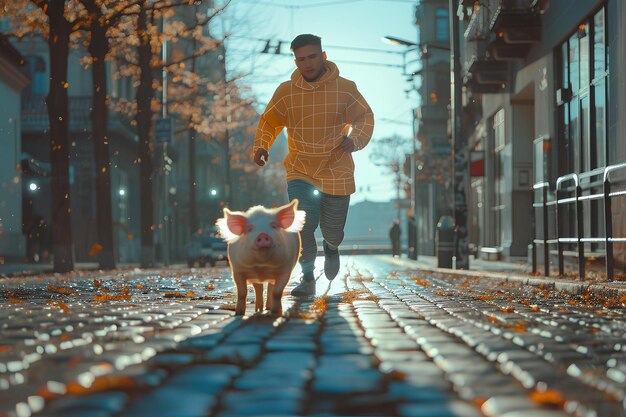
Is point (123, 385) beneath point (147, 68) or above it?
beneath

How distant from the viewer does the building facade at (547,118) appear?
50.8 feet

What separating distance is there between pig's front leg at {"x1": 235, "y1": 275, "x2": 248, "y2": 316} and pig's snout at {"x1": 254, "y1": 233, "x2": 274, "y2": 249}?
1.64 ft

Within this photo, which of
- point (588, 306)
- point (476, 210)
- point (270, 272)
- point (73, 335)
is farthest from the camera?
point (476, 210)

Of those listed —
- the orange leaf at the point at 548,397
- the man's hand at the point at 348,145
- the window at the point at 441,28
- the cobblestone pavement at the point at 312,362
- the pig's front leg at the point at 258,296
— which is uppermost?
the window at the point at 441,28

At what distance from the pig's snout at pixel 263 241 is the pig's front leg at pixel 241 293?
1.64 feet

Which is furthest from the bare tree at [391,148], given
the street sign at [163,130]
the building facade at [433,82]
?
the street sign at [163,130]

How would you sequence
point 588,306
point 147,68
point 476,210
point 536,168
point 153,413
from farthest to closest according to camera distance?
1. point 476,210
2. point 147,68
3. point 536,168
4. point 588,306
5. point 153,413

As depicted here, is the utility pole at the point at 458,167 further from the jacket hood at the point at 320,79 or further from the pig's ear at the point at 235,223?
the pig's ear at the point at 235,223

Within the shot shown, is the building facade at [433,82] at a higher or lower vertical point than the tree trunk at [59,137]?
higher

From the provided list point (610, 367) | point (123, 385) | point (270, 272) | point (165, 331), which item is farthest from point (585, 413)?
point (270, 272)

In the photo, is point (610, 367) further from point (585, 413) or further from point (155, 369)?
point (155, 369)

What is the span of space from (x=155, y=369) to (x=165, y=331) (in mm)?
1699

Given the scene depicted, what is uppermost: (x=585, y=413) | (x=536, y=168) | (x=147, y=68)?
(x=147, y=68)

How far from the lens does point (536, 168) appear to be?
21.7 m
